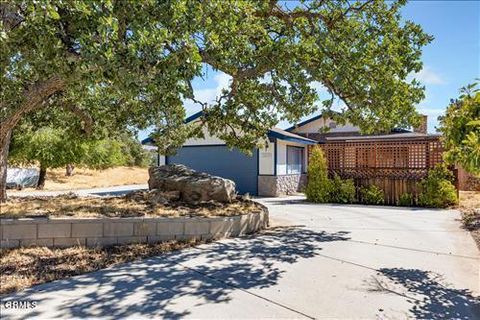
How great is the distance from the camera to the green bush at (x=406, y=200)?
13.0 meters

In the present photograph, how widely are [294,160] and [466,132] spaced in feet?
49.8

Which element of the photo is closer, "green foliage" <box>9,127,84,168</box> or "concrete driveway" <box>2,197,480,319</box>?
"concrete driveway" <box>2,197,480,319</box>

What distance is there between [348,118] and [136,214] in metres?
5.14

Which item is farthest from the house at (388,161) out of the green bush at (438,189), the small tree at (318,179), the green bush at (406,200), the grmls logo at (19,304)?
the grmls logo at (19,304)

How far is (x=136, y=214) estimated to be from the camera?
6.97 m

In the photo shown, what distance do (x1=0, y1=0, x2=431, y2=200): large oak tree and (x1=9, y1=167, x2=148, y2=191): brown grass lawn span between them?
14659 millimetres

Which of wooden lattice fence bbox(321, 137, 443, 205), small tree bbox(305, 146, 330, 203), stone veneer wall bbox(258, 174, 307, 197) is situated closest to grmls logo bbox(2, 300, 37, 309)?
small tree bbox(305, 146, 330, 203)

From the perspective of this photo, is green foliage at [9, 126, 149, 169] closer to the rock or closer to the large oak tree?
the rock

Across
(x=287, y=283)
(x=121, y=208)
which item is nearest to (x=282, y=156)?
(x=121, y=208)

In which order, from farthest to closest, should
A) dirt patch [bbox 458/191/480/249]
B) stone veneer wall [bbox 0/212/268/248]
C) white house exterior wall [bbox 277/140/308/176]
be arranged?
1. white house exterior wall [bbox 277/140/308/176]
2. dirt patch [bbox 458/191/480/249]
3. stone veneer wall [bbox 0/212/268/248]

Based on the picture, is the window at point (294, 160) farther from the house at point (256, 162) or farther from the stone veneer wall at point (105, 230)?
the stone veneer wall at point (105, 230)

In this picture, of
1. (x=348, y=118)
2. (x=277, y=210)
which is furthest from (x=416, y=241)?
(x=277, y=210)

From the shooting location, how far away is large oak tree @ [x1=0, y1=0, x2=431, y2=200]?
4137 mm

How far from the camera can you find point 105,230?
616 centimetres
